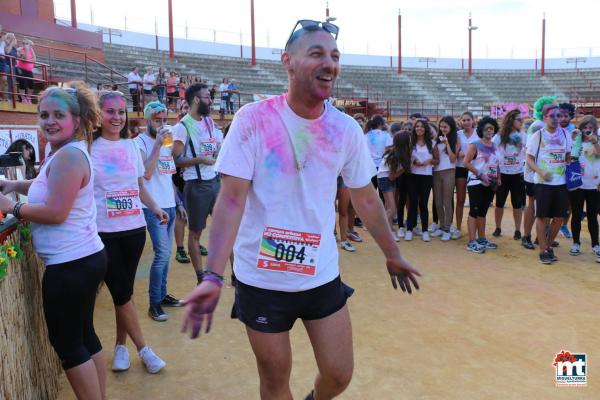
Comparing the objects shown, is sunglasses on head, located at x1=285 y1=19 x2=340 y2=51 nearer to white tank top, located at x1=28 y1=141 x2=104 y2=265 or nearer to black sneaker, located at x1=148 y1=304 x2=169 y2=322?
white tank top, located at x1=28 y1=141 x2=104 y2=265

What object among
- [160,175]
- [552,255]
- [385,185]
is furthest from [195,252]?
[552,255]

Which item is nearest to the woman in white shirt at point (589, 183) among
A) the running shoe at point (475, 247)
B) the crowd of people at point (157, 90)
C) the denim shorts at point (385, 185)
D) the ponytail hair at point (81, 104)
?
the running shoe at point (475, 247)

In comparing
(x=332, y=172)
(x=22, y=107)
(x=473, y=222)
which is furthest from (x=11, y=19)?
(x=332, y=172)

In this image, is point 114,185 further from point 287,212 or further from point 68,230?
point 287,212

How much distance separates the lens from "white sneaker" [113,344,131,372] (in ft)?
10.9

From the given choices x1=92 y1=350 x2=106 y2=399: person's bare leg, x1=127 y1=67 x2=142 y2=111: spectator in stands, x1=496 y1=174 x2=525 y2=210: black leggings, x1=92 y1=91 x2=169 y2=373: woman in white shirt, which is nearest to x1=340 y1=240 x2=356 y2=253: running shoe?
x1=496 y1=174 x2=525 y2=210: black leggings

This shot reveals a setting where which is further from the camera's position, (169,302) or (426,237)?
(426,237)

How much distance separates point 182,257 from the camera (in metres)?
6.13

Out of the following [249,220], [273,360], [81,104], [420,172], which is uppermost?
[81,104]

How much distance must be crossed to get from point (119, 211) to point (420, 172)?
5.10 m

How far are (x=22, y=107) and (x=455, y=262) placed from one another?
9149 mm

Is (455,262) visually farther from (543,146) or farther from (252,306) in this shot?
(252,306)

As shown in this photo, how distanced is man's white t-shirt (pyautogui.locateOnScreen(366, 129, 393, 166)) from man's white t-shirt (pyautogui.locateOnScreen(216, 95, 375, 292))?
18.9 ft

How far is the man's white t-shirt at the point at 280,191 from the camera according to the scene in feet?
6.72
